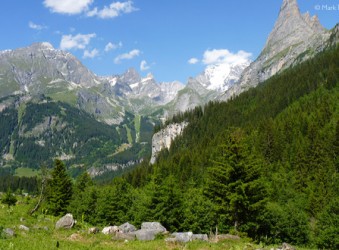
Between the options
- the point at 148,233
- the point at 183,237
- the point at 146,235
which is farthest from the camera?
the point at 148,233

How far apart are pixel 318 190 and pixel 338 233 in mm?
30159

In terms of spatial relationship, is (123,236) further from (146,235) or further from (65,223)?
(65,223)

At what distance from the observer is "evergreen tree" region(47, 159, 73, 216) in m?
78.9

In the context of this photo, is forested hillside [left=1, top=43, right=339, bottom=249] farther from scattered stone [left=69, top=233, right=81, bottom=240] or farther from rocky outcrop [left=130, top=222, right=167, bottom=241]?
scattered stone [left=69, top=233, right=81, bottom=240]

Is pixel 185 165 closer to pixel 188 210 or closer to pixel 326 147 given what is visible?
pixel 326 147

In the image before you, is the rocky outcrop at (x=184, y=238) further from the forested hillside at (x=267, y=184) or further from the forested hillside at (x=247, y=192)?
the forested hillside at (x=267, y=184)

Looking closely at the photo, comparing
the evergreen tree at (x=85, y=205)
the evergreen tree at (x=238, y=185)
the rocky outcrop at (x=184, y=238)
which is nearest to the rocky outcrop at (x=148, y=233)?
the rocky outcrop at (x=184, y=238)

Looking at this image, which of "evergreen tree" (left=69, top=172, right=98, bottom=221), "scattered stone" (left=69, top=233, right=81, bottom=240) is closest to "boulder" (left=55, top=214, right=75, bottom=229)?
"scattered stone" (left=69, top=233, right=81, bottom=240)

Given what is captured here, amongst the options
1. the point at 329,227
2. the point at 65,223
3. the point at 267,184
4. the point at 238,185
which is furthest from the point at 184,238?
the point at 267,184

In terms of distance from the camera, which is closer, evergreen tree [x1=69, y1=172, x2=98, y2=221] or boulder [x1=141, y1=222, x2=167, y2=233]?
boulder [x1=141, y1=222, x2=167, y2=233]

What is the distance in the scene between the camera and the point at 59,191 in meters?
80.8

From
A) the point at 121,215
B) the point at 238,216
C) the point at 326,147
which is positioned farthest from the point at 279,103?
the point at 238,216

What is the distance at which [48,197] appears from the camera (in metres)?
83.0

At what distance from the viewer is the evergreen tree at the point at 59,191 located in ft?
259
